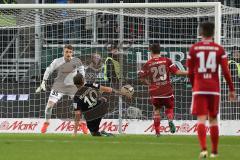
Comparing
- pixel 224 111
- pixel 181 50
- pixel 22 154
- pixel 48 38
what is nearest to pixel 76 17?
pixel 48 38

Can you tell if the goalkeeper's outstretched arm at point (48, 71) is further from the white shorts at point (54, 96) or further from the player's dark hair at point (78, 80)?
the player's dark hair at point (78, 80)

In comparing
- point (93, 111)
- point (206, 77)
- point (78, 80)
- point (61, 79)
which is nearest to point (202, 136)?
point (206, 77)

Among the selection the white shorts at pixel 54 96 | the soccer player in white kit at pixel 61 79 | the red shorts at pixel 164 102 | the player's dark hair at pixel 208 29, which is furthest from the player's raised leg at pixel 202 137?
the white shorts at pixel 54 96

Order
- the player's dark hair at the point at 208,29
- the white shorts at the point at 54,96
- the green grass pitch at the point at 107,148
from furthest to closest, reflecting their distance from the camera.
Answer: the white shorts at the point at 54,96 → the green grass pitch at the point at 107,148 → the player's dark hair at the point at 208,29

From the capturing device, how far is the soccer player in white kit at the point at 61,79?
2105cm

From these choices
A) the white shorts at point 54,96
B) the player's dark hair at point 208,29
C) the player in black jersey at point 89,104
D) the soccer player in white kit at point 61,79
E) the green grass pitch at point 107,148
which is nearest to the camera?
the player's dark hair at point 208,29

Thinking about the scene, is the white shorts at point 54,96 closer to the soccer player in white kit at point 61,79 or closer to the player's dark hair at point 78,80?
the soccer player in white kit at point 61,79

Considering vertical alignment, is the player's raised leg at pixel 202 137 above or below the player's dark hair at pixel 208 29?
below

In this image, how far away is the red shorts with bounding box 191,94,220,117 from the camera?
501 inches

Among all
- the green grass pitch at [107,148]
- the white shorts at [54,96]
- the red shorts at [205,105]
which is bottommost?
the green grass pitch at [107,148]

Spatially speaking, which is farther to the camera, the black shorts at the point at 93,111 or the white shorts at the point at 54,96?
the white shorts at the point at 54,96

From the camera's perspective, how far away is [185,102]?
21.8m

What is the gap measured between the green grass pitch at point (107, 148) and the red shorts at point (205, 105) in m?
0.71

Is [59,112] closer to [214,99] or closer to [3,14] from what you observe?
[3,14]
